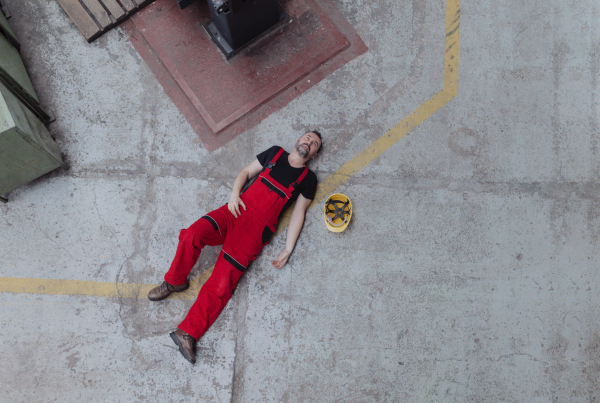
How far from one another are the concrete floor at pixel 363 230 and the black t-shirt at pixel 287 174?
1.25 feet

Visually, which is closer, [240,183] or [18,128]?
[18,128]

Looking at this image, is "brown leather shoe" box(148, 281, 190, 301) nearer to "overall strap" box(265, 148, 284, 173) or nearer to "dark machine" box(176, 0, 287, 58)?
"overall strap" box(265, 148, 284, 173)

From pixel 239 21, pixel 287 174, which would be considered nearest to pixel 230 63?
pixel 239 21

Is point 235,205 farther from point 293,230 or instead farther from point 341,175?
point 341,175

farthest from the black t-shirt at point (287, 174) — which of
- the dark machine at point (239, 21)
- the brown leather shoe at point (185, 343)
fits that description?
the brown leather shoe at point (185, 343)

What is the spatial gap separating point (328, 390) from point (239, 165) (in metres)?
2.61

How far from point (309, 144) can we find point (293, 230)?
923 millimetres

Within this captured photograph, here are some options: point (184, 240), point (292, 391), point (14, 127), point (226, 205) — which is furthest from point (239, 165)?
point (292, 391)

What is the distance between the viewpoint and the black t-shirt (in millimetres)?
3709

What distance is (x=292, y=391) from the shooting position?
148 inches

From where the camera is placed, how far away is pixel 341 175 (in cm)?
411

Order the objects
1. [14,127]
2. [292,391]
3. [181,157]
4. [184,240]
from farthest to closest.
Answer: [181,157] → [292,391] → [184,240] → [14,127]

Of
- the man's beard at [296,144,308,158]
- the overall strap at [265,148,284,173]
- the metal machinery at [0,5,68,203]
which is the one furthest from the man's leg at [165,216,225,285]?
the metal machinery at [0,5,68,203]

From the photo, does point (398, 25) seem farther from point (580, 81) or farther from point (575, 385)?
point (575, 385)
